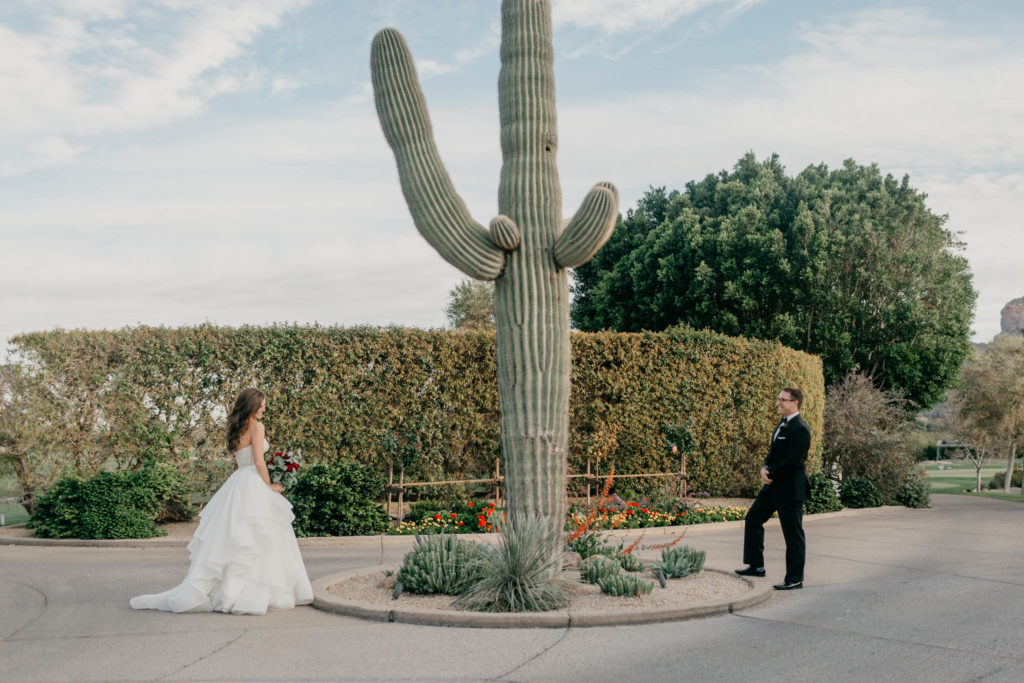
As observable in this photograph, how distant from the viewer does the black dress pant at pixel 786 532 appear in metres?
8.40

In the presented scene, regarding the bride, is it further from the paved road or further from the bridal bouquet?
the bridal bouquet

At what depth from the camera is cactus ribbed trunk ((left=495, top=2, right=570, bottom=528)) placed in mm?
8352

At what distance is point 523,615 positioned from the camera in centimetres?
678

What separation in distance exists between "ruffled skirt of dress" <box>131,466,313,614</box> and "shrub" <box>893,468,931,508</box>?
1606 cm

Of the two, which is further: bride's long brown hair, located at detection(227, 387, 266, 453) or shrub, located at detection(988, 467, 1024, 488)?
shrub, located at detection(988, 467, 1024, 488)

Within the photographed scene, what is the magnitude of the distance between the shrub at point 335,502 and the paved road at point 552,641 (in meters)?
3.08

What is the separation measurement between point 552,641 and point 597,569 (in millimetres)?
1972

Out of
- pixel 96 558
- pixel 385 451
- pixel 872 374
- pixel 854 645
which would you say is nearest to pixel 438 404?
pixel 385 451

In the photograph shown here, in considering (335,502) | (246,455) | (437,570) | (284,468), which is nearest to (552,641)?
(437,570)

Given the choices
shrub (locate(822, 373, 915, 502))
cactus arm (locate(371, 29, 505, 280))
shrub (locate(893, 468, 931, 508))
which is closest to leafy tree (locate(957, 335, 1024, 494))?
shrub (locate(822, 373, 915, 502))

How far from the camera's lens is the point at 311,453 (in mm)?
14617

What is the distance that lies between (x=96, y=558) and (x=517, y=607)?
654cm

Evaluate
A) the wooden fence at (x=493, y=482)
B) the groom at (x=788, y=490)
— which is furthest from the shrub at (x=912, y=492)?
the groom at (x=788, y=490)

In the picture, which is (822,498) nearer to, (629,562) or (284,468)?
(629,562)
